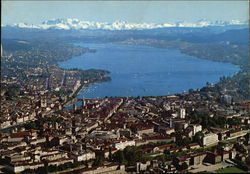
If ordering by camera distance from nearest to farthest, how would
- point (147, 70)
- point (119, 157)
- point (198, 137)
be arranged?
point (119, 157) < point (198, 137) < point (147, 70)

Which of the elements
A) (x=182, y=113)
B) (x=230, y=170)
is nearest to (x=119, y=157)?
(x=230, y=170)

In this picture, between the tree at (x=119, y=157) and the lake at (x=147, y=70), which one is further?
the lake at (x=147, y=70)

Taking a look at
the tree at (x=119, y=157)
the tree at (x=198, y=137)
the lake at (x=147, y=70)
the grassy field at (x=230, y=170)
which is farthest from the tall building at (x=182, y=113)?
the lake at (x=147, y=70)

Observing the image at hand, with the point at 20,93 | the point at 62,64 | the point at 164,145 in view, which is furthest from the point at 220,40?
the point at 164,145

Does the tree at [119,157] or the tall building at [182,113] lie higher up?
the tall building at [182,113]

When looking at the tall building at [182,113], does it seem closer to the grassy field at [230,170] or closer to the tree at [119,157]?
the tree at [119,157]

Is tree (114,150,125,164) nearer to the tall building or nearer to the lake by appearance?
the tall building

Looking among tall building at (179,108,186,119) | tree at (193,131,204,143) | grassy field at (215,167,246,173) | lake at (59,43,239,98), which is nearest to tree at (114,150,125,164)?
grassy field at (215,167,246,173)

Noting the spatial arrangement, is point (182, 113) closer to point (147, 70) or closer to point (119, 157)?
point (119, 157)
